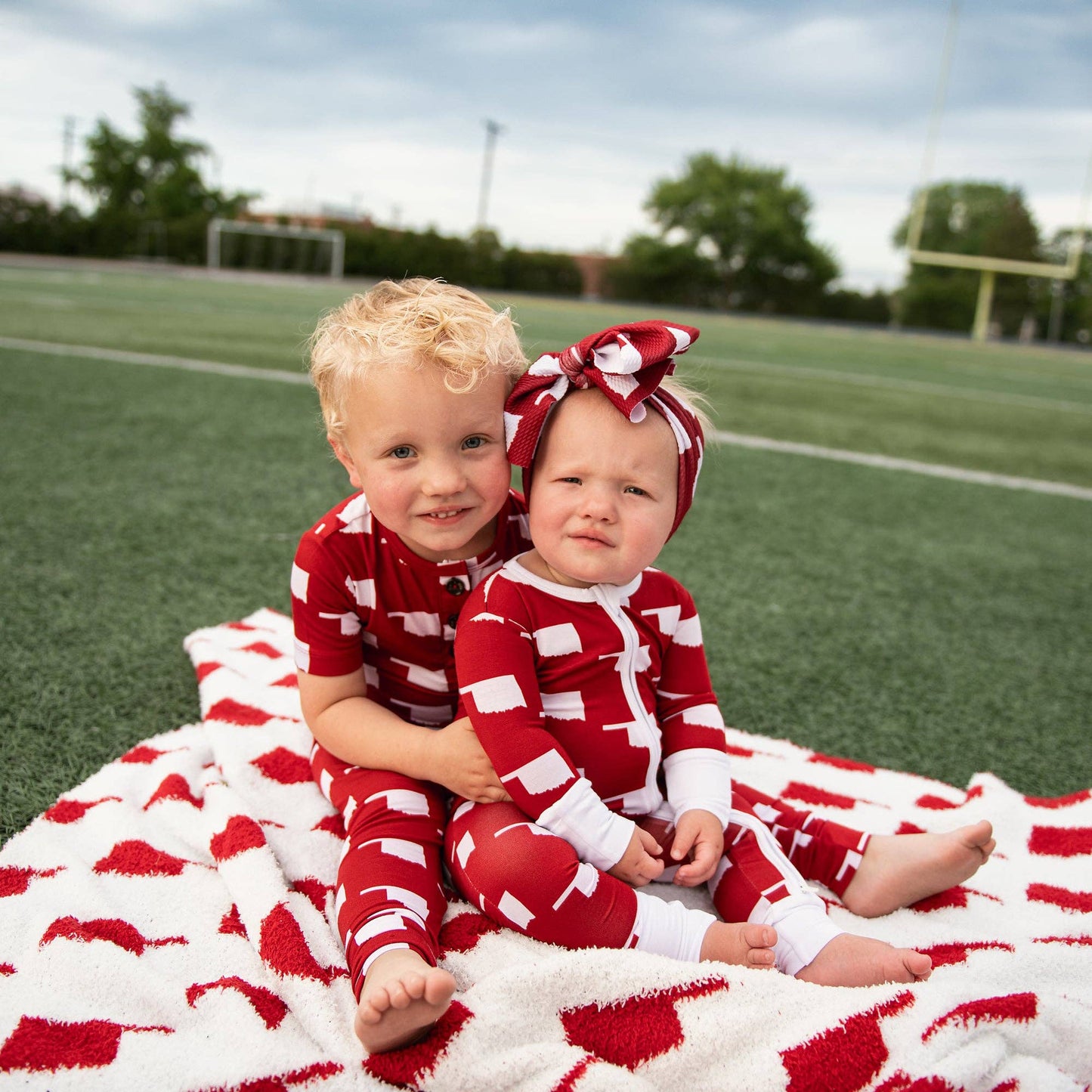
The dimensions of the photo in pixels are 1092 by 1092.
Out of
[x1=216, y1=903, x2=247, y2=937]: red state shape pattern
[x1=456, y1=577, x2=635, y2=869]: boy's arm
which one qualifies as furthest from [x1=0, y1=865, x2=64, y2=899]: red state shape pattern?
[x1=456, y1=577, x2=635, y2=869]: boy's arm

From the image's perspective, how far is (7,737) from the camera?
5.32 ft

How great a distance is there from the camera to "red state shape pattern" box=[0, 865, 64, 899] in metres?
1.25

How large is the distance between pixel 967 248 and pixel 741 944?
2194 inches

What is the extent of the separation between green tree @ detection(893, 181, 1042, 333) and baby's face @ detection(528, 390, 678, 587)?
1638 inches

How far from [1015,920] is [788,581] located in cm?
156

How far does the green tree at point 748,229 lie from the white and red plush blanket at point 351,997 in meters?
40.7

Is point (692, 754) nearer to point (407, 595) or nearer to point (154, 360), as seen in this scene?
point (407, 595)

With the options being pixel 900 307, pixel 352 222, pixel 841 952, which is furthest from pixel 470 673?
pixel 900 307

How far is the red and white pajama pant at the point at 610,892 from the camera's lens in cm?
118

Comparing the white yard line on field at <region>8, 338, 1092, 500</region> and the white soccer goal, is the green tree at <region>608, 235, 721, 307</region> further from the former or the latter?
the white yard line on field at <region>8, 338, 1092, 500</region>

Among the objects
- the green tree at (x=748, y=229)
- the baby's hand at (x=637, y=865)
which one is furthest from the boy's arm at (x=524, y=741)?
the green tree at (x=748, y=229)

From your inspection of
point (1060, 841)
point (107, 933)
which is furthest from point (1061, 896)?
point (107, 933)

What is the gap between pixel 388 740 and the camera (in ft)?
4.58

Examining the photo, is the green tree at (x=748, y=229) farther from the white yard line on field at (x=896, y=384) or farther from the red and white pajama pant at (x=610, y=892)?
the red and white pajama pant at (x=610, y=892)
